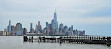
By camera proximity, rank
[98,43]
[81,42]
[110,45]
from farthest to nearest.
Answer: [81,42] → [98,43] → [110,45]

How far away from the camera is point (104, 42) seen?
256 feet

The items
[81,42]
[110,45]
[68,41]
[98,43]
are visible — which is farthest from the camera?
[68,41]

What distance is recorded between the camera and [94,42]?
80.8 metres

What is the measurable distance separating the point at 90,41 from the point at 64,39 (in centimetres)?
1389

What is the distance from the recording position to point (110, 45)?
244 ft

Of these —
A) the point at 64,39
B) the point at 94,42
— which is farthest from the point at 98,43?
the point at 64,39

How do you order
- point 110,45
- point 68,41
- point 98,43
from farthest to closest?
1. point 68,41
2. point 98,43
3. point 110,45

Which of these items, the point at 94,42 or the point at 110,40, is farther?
the point at 94,42

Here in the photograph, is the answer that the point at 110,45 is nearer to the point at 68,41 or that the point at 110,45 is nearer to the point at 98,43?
the point at 98,43

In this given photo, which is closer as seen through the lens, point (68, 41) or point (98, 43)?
point (98, 43)

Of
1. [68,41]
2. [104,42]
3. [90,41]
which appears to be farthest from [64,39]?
[104,42]

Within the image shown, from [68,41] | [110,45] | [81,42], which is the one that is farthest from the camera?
[68,41]

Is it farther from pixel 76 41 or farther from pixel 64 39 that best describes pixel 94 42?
pixel 64 39

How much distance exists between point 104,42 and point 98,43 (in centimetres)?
267
